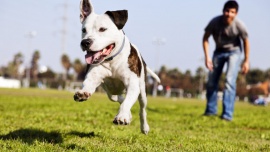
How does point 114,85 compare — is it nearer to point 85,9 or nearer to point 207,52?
point 85,9

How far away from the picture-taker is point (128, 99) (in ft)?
15.8

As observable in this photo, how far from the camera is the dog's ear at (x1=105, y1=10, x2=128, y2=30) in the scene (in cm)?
489

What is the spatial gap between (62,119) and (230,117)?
4.64 metres

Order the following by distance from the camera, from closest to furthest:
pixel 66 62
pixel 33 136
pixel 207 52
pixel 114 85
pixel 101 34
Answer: pixel 101 34 → pixel 114 85 → pixel 33 136 → pixel 207 52 → pixel 66 62

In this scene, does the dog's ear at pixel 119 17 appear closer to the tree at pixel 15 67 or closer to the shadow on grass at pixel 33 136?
the shadow on grass at pixel 33 136

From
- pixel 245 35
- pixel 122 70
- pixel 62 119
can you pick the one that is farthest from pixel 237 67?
pixel 122 70

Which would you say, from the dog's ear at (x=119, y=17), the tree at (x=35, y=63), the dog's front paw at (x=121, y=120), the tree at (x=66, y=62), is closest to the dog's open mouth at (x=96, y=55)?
the dog's ear at (x=119, y=17)

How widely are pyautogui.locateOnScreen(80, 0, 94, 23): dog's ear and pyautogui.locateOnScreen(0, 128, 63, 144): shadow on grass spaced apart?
1651 millimetres

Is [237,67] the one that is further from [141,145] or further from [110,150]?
[110,150]

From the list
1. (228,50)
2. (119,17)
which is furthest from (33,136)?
(228,50)

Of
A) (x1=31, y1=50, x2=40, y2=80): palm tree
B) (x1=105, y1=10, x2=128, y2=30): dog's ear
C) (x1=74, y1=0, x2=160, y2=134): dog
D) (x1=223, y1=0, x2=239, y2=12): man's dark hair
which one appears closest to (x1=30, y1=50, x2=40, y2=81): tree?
(x1=31, y1=50, x2=40, y2=80): palm tree

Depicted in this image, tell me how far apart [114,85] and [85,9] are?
108 cm

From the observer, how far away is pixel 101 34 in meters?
4.73

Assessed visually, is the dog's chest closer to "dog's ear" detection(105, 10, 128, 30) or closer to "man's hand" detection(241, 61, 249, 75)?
"dog's ear" detection(105, 10, 128, 30)
